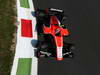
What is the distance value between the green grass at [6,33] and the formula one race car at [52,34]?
1388mm

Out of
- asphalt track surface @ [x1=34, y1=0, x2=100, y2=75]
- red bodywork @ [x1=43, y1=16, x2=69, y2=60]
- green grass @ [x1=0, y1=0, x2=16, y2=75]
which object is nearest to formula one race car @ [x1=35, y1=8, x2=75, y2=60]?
red bodywork @ [x1=43, y1=16, x2=69, y2=60]

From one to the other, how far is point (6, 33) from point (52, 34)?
2293 millimetres

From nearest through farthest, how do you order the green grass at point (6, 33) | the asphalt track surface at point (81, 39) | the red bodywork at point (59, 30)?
the green grass at point (6, 33), the red bodywork at point (59, 30), the asphalt track surface at point (81, 39)

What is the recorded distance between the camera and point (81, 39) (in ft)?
45.5

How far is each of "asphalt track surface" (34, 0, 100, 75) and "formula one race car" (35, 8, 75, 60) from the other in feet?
1.37

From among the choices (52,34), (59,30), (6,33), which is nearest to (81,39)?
(59,30)

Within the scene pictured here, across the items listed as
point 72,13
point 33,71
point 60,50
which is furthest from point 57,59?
point 72,13

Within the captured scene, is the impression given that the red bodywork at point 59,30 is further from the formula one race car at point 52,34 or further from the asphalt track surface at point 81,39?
the asphalt track surface at point 81,39

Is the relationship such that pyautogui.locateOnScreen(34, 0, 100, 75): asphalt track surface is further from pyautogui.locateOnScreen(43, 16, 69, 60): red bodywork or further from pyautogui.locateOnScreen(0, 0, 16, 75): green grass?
pyautogui.locateOnScreen(0, 0, 16, 75): green grass

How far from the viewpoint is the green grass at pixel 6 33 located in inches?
445

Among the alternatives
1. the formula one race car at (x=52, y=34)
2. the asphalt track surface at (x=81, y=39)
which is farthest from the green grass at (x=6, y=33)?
the asphalt track surface at (x=81, y=39)

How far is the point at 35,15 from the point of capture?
13414mm

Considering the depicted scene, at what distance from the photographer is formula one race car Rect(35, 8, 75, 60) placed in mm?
12245

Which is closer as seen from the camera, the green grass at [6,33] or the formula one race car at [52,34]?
the green grass at [6,33]
